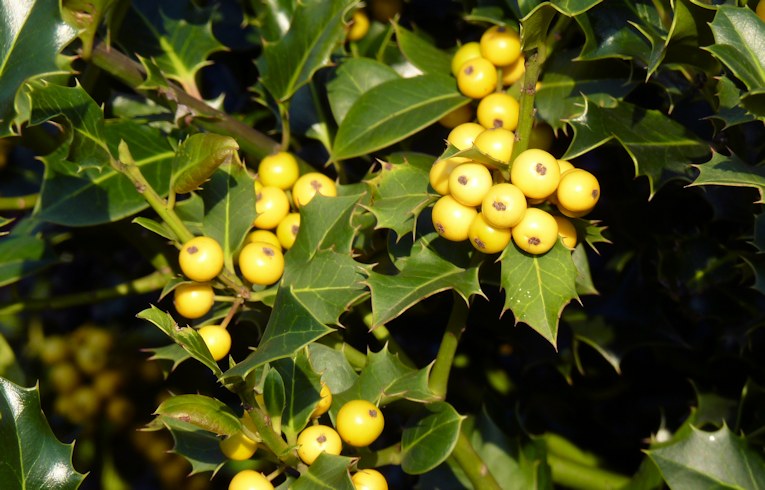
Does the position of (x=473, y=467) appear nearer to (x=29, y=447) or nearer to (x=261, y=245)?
(x=261, y=245)

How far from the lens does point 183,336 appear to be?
1101 mm

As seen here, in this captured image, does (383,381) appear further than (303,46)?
No

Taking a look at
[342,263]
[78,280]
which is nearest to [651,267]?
[342,263]

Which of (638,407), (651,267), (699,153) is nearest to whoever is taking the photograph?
(699,153)

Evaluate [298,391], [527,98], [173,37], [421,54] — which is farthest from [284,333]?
[173,37]

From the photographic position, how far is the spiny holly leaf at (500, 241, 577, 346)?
1.27 m

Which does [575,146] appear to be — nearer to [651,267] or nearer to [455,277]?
[455,277]

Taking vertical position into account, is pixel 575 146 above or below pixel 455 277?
above

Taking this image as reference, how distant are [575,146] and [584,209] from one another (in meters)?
0.13

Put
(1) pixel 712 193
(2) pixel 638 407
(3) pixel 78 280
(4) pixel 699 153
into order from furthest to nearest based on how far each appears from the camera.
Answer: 1. (3) pixel 78 280
2. (2) pixel 638 407
3. (1) pixel 712 193
4. (4) pixel 699 153

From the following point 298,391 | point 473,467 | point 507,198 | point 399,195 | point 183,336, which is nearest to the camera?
point 183,336

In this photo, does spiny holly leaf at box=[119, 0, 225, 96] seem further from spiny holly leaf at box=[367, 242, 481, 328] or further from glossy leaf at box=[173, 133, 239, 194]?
spiny holly leaf at box=[367, 242, 481, 328]

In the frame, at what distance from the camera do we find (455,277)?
1317mm

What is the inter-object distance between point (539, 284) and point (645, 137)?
343 mm
